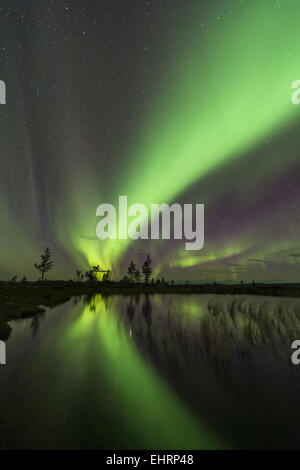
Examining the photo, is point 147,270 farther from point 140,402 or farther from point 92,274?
point 140,402

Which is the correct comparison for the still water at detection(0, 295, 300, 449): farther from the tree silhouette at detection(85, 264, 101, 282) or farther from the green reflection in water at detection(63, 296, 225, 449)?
the tree silhouette at detection(85, 264, 101, 282)

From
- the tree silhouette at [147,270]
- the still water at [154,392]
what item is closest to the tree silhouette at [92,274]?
the tree silhouette at [147,270]

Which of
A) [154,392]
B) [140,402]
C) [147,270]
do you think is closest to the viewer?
[140,402]

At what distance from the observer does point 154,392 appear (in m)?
7.66

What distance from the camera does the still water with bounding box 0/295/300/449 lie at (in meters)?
5.27

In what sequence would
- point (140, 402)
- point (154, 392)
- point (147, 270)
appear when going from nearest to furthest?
point (140, 402) → point (154, 392) → point (147, 270)

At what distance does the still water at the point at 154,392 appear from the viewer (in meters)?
5.27

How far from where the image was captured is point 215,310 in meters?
15.9

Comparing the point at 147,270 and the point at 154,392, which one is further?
the point at 147,270

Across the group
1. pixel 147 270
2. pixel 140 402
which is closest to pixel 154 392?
pixel 140 402

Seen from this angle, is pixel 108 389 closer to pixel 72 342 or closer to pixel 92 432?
pixel 92 432

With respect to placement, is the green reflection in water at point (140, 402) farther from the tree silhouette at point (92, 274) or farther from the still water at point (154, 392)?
the tree silhouette at point (92, 274)
